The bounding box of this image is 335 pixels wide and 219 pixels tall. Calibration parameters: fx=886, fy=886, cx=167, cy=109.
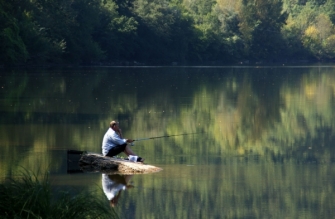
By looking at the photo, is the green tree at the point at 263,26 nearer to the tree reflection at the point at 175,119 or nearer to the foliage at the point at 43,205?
the tree reflection at the point at 175,119

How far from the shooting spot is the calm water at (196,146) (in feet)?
46.0

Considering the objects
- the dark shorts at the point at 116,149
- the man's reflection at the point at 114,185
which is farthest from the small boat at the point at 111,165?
the dark shorts at the point at 116,149

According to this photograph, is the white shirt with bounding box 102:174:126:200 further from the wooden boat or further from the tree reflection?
the tree reflection

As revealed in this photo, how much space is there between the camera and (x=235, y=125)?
26266mm

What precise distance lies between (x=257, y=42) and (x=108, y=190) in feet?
372

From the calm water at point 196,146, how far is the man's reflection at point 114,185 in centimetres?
13

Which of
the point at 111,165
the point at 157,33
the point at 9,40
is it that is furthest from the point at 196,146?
the point at 157,33

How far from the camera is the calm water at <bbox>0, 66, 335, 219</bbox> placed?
46.0 ft

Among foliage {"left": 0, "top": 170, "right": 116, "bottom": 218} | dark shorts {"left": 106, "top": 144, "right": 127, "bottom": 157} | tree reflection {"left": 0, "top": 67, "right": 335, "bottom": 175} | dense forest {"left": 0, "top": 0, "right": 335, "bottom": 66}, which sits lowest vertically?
foliage {"left": 0, "top": 170, "right": 116, "bottom": 218}

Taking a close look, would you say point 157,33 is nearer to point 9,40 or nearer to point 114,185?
point 9,40

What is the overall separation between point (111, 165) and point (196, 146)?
4.44 metres

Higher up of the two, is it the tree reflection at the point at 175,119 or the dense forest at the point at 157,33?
the dense forest at the point at 157,33

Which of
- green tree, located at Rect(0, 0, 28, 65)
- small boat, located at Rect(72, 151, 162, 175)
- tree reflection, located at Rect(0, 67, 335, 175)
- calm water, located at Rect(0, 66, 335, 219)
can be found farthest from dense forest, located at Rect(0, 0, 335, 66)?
small boat, located at Rect(72, 151, 162, 175)

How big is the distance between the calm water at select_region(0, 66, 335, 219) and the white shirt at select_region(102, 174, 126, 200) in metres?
0.16
